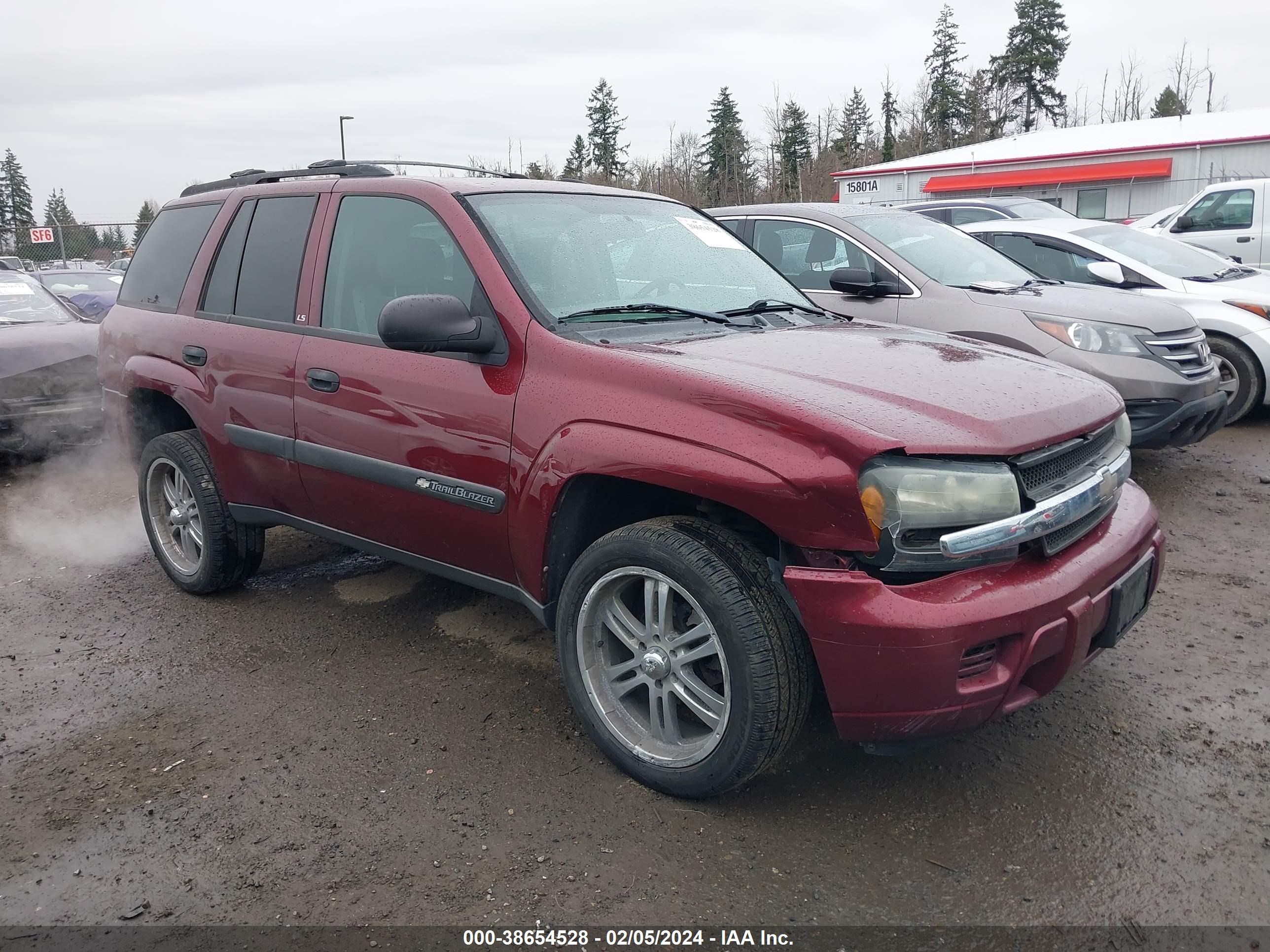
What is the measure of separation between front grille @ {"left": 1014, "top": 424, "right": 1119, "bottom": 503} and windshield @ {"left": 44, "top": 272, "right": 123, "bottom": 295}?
1403 centimetres

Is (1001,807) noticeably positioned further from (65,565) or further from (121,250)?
(121,250)

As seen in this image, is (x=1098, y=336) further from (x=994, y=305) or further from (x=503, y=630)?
(x=503, y=630)

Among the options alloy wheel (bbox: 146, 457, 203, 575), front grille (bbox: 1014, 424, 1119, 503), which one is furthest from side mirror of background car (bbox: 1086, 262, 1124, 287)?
alloy wheel (bbox: 146, 457, 203, 575)

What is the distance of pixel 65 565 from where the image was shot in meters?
5.15

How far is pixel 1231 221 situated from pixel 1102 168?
20.1 metres

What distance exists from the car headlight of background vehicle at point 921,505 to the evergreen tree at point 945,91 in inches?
2098

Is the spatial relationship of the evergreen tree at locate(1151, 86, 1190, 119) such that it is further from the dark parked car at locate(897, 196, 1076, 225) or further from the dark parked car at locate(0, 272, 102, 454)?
the dark parked car at locate(0, 272, 102, 454)

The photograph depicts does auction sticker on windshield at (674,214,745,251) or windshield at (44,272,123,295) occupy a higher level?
auction sticker on windshield at (674,214,745,251)

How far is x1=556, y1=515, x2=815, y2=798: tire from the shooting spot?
2580 mm

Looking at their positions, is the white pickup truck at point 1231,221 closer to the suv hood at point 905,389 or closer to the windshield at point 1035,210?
the windshield at point 1035,210

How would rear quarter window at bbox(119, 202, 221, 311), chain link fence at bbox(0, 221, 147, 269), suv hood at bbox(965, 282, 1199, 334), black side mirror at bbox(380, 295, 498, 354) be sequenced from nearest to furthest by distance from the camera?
black side mirror at bbox(380, 295, 498, 354), rear quarter window at bbox(119, 202, 221, 311), suv hood at bbox(965, 282, 1199, 334), chain link fence at bbox(0, 221, 147, 269)

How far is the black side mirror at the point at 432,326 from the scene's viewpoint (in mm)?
3025

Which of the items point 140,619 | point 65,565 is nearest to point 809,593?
point 140,619

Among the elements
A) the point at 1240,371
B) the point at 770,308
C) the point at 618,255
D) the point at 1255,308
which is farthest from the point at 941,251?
the point at 618,255
